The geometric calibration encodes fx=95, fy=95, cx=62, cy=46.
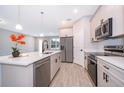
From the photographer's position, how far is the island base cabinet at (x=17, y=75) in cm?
145

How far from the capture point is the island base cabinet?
4.77 feet

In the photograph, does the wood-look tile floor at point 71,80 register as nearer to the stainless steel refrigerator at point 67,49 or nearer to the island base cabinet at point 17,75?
the island base cabinet at point 17,75

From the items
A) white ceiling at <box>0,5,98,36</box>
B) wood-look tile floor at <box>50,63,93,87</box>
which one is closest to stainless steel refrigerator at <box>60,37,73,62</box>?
white ceiling at <box>0,5,98,36</box>

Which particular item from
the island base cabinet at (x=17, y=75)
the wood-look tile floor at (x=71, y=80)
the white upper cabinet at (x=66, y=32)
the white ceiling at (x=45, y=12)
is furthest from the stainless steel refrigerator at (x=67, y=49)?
the island base cabinet at (x=17, y=75)

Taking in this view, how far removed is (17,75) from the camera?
1494mm

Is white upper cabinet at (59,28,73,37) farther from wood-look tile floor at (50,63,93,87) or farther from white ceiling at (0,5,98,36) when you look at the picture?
wood-look tile floor at (50,63,93,87)

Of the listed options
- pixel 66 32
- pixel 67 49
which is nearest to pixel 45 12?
pixel 66 32

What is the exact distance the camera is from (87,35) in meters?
4.72

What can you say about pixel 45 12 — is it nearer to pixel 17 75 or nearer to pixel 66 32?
pixel 66 32

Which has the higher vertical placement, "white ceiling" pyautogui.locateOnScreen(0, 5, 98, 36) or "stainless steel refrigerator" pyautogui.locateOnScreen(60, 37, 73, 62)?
"white ceiling" pyautogui.locateOnScreen(0, 5, 98, 36)
